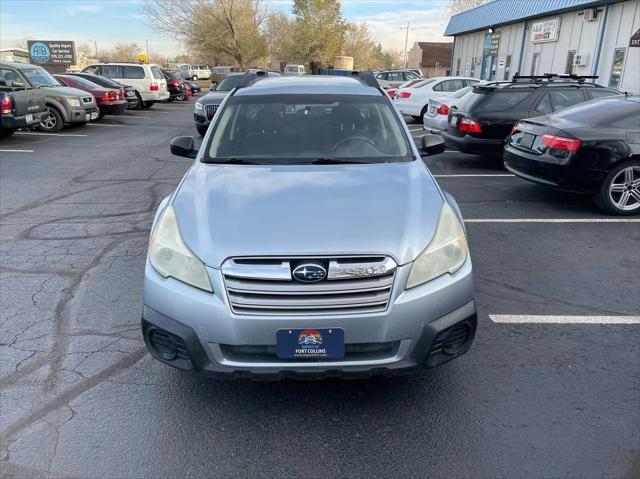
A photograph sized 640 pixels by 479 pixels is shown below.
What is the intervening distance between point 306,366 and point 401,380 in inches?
35.0

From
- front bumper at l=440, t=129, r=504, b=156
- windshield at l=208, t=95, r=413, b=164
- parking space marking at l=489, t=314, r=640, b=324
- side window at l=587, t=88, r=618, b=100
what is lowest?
parking space marking at l=489, t=314, r=640, b=324

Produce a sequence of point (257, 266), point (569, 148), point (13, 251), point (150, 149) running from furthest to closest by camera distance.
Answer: point (150, 149), point (569, 148), point (13, 251), point (257, 266)

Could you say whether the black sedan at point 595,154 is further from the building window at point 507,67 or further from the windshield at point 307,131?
the building window at point 507,67

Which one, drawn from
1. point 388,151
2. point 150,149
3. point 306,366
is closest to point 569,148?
point 388,151

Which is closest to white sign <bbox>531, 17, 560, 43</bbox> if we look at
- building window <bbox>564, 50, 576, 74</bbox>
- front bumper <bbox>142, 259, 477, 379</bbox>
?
building window <bbox>564, 50, 576, 74</bbox>

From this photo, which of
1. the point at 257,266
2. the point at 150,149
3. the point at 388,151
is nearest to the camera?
the point at 257,266

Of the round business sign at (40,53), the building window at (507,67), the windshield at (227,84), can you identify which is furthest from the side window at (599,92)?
the round business sign at (40,53)

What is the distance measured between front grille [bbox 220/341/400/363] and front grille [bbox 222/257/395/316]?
0.19 meters

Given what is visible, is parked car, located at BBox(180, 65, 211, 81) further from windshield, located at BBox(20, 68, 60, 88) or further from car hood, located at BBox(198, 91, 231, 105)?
car hood, located at BBox(198, 91, 231, 105)

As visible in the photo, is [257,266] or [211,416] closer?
[257,266]

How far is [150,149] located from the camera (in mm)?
12438

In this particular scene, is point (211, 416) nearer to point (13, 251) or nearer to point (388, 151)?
point (388, 151)

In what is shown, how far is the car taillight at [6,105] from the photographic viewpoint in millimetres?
11680

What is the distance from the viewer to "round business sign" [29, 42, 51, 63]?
1240 inches
